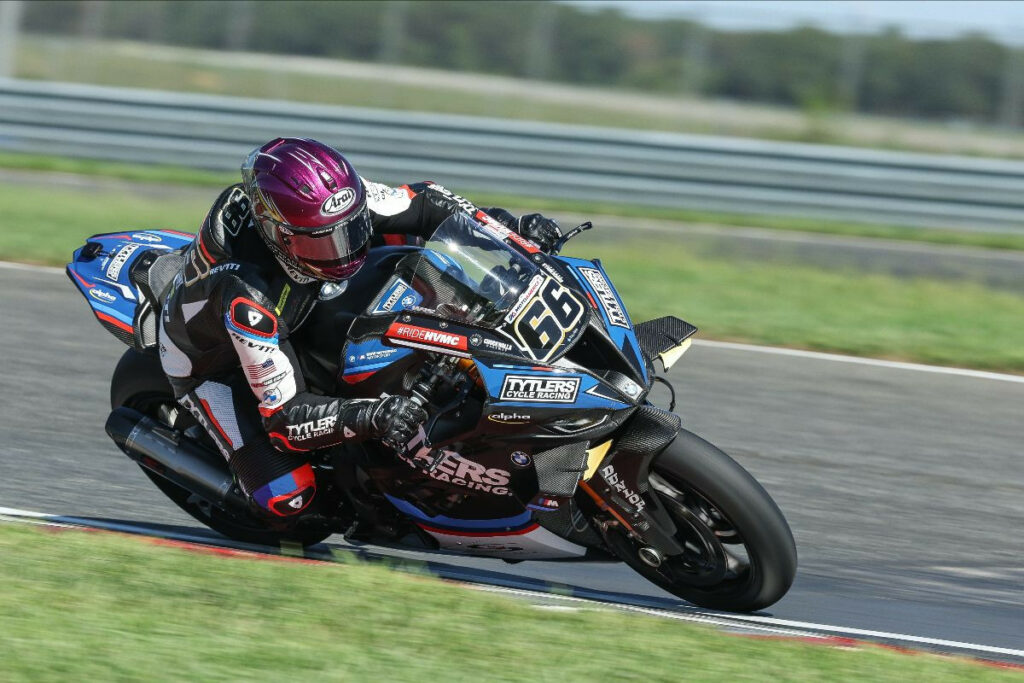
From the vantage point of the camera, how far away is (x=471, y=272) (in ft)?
13.7

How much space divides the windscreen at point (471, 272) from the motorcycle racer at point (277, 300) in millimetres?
263

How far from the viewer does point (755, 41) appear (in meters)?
17.5

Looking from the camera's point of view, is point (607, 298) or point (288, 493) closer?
A: point (607, 298)

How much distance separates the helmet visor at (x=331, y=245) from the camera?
420 cm

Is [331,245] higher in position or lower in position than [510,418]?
higher

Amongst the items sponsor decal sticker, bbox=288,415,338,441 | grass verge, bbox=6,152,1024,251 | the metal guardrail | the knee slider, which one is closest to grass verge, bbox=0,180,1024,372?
grass verge, bbox=6,152,1024,251

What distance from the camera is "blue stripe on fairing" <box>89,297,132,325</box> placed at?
5070 millimetres

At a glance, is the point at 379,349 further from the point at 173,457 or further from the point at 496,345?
the point at 173,457

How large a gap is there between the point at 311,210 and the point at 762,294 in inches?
271

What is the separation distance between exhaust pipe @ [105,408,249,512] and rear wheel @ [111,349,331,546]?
0.09m

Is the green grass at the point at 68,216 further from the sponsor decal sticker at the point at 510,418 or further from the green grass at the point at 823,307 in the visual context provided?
the sponsor decal sticker at the point at 510,418

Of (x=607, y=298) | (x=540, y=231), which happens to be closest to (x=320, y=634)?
(x=607, y=298)

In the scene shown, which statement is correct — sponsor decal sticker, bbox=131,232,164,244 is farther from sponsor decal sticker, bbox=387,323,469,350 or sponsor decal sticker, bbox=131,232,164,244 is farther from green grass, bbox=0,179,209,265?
green grass, bbox=0,179,209,265

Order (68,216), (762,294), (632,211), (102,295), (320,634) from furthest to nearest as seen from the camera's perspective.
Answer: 1. (632,211)
2. (68,216)
3. (762,294)
4. (102,295)
5. (320,634)
